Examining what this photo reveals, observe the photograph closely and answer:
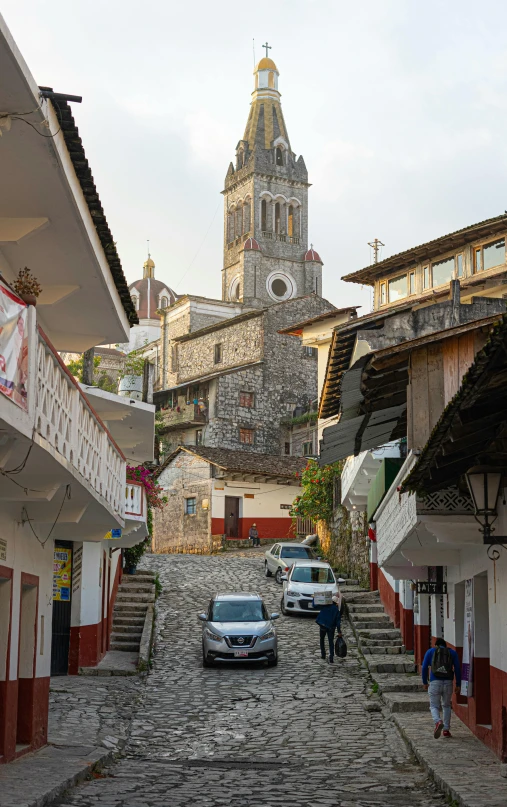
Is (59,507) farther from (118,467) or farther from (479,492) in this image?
(479,492)

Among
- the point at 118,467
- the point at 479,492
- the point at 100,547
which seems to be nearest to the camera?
the point at 479,492

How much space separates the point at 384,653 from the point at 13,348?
1663cm

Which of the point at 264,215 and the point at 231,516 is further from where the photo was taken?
the point at 264,215

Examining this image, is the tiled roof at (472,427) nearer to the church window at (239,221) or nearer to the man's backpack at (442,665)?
the man's backpack at (442,665)

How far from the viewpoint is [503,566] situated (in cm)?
1168

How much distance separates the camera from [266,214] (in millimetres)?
84562

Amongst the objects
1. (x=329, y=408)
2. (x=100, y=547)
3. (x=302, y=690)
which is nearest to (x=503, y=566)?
(x=302, y=690)

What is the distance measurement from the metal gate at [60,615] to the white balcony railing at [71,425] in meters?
6.42

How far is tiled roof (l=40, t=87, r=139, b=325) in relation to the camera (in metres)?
9.44

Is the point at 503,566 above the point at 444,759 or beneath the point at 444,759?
above

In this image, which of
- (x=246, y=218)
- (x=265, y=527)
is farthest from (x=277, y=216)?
(x=265, y=527)

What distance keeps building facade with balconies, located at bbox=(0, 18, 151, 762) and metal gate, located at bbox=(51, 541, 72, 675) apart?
529cm

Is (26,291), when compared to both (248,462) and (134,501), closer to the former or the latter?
(134,501)

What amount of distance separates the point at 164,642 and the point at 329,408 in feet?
31.7
